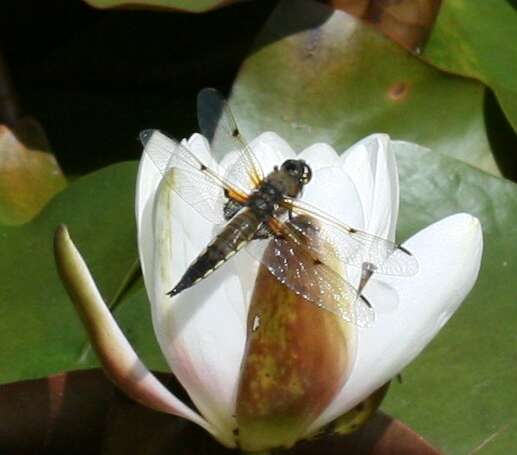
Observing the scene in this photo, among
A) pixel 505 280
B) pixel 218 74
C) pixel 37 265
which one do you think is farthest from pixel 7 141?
pixel 505 280

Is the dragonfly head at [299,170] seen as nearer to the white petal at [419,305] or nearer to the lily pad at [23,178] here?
the white petal at [419,305]

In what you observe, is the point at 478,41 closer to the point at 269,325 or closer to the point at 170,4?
the point at 170,4

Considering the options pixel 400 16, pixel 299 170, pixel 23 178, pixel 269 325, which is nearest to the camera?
pixel 269 325

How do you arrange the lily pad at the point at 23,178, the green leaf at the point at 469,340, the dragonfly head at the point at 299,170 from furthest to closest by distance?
the lily pad at the point at 23,178, the green leaf at the point at 469,340, the dragonfly head at the point at 299,170

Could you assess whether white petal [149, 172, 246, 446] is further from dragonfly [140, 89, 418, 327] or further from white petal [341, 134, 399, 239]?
white petal [341, 134, 399, 239]

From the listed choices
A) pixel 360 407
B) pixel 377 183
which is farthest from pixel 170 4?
pixel 360 407

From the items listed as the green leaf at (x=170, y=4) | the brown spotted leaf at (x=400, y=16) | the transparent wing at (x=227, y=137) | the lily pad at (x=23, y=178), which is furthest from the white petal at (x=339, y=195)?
the brown spotted leaf at (x=400, y=16)

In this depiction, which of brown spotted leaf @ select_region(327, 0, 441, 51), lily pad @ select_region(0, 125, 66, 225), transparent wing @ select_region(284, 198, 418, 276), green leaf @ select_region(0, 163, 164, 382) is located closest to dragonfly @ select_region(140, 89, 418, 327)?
transparent wing @ select_region(284, 198, 418, 276)
